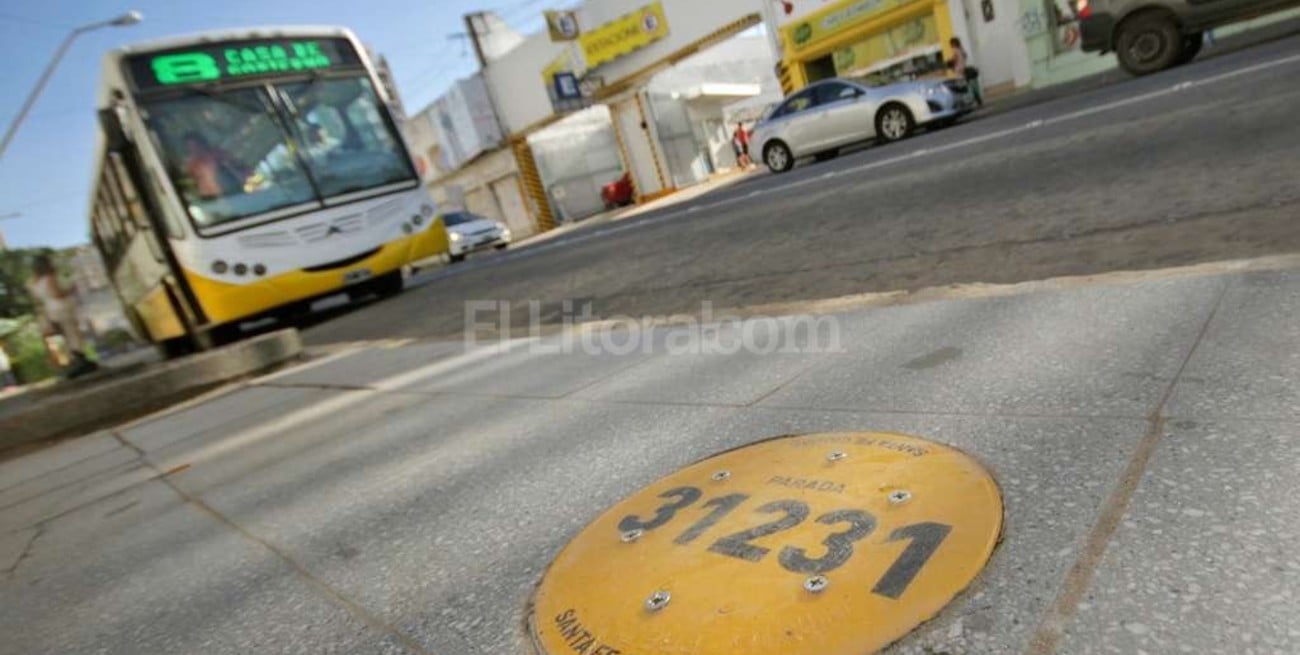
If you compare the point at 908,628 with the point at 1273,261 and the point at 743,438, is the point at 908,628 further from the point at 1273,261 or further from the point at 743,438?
the point at 1273,261

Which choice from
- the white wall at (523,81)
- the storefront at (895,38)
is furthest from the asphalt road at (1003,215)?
the white wall at (523,81)

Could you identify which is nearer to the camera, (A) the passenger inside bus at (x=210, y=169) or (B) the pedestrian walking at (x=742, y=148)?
(A) the passenger inside bus at (x=210, y=169)

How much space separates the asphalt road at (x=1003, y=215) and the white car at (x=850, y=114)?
253cm

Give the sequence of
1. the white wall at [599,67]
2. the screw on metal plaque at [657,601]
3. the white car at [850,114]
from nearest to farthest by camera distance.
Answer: the screw on metal plaque at [657,601]
the white car at [850,114]
the white wall at [599,67]

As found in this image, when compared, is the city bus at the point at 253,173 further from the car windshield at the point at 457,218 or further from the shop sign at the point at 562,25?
the shop sign at the point at 562,25

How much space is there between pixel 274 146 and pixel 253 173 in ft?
1.37

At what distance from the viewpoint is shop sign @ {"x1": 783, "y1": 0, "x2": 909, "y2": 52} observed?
18.7 m

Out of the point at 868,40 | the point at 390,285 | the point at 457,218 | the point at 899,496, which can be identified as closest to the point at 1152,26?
the point at 868,40

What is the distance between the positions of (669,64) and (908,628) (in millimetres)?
24050

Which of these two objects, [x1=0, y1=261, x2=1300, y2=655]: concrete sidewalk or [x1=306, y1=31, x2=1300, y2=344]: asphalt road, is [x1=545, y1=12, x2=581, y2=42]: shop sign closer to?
[x1=306, y1=31, x2=1300, y2=344]: asphalt road

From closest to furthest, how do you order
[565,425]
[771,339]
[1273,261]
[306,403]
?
[1273,261]
[565,425]
[771,339]
[306,403]

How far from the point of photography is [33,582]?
2.45 metres

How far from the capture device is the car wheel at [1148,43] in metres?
9.48

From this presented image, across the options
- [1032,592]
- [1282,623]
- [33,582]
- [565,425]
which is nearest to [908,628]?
[1032,592]
